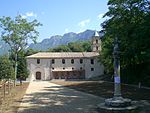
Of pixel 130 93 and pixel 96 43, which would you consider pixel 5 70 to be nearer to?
pixel 130 93

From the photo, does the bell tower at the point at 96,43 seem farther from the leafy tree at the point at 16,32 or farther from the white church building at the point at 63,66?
the leafy tree at the point at 16,32

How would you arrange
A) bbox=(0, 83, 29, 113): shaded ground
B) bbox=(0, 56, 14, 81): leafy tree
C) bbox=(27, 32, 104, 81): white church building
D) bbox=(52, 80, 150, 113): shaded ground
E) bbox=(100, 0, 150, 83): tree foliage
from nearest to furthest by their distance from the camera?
bbox=(0, 83, 29, 113): shaded ground, bbox=(52, 80, 150, 113): shaded ground, bbox=(100, 0, 150, 83): tree foliage, bbox=(0, 56, 14, 81): leafy tree, bbox=(27, 32, 104, 81): white church building

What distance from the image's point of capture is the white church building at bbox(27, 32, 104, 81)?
75938mm

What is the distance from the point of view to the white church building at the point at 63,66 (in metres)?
75.9

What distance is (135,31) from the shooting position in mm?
26156

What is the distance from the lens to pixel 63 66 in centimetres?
7725

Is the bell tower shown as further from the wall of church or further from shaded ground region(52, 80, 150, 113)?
shaded ground region(52, 80, 150, 113)

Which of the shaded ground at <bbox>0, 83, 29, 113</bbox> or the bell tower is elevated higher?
the bell tower

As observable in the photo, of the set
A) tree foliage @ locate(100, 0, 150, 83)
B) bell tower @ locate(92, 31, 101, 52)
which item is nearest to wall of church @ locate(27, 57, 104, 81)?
bell tower @ locate(92, 31, 101, 52)

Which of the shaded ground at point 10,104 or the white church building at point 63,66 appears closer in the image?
the shaded ground at point 10,104

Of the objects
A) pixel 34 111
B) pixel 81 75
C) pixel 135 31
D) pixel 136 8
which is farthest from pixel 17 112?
pixel 81 75

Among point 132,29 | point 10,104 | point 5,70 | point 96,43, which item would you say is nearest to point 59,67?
point 96,43

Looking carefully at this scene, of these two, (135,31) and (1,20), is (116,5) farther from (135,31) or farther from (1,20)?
(1,20)

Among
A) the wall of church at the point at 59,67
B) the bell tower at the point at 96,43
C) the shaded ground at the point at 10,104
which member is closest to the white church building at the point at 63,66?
the wall of church at the point at 59,67
